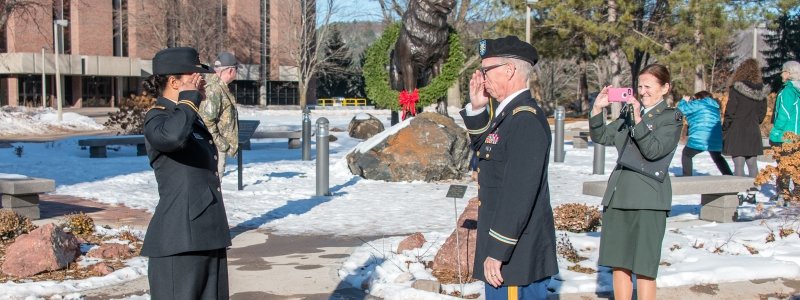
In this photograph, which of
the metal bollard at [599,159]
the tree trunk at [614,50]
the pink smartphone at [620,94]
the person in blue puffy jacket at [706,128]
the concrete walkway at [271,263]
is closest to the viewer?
the pink smartphone at [620,94]

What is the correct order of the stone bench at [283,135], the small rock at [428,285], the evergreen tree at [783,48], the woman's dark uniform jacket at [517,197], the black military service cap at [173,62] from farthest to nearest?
the evergreen tree at [783,48] < the stone bench at [283,135] < the small rock at [428,285] < the black military service cap at [173,62] < the woman's dark uniform jacket at [517,197]

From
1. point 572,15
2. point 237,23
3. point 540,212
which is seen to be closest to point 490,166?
point 540,212

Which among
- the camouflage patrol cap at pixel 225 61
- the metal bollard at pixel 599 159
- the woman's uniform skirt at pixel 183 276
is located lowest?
the metal bollard at pixel 599 159

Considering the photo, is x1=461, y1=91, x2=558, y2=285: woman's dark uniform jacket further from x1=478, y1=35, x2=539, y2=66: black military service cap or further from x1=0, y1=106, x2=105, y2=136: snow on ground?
x1=0, y1=106, x2=105, y2=136: snow on ground

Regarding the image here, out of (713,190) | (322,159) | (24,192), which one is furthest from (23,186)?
(713,190)

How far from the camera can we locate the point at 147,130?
3863 mm

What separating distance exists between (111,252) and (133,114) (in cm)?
1525

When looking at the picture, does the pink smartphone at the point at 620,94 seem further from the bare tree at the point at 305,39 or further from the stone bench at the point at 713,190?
the bare tree at the point at 305,39

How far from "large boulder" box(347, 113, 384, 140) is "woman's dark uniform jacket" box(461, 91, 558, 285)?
19412mm

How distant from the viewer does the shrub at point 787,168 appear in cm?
890

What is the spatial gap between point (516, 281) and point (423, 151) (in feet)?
32.3

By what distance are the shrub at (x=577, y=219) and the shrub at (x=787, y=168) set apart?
1.87m

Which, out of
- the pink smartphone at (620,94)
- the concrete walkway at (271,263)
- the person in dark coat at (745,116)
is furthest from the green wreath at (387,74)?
the pink smartphone at (620,94)

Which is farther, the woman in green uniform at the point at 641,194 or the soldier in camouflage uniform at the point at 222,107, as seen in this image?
the soldier in camouflage uniform at the point at 222,107
